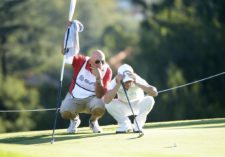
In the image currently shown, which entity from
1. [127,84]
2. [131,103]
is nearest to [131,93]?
[131,103]

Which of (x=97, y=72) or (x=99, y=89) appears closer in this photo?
(x=97, y=72)

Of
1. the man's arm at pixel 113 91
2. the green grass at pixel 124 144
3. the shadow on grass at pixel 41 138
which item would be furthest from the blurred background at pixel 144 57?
the man's arm at pixel 113 91

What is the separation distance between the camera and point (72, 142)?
13.9 meters

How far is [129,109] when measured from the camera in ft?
50.9

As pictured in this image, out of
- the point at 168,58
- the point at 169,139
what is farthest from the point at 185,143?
the point at 168,58

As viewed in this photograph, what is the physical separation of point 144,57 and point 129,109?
39.8 metres

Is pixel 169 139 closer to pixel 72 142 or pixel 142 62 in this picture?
pixel 72 142

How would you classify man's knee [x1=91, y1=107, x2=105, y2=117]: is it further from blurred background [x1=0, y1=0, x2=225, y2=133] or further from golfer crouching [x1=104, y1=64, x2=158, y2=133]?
blurred background [x1=0, y1=0, x2=225, y2=133]

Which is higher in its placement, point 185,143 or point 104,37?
point 104,37

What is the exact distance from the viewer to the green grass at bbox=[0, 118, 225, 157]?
37.5 ft

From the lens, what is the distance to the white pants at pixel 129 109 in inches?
605

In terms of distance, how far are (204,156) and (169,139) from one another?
2.24 m

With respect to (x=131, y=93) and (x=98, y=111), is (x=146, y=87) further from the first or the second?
(x=98, y=111)

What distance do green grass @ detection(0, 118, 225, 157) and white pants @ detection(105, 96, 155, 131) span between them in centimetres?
30
